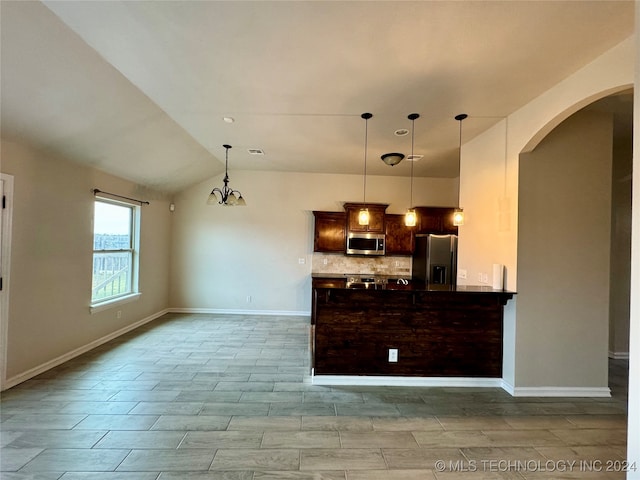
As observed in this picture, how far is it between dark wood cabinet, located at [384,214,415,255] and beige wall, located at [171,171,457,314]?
0.43m

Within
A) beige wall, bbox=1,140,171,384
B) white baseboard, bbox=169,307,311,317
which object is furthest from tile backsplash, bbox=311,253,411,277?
beige wall, bbox=1,140,171,384

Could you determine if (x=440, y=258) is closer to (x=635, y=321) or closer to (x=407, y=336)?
(x=407, y=336)

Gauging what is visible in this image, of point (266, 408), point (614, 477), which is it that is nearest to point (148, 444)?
point (266, 408)

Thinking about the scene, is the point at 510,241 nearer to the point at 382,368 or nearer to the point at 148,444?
the point at 382,368

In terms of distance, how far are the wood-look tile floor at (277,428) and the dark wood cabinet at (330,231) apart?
2.79 m

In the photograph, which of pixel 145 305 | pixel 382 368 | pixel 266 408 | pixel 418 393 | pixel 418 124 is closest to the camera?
pixel 266 408

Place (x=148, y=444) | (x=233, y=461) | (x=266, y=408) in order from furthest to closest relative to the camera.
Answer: (x=266, y=408) → (x=148, y=444) → (x=233, y=461)

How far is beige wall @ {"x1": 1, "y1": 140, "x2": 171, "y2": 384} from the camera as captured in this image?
3.05 metres

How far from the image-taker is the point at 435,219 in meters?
5.82

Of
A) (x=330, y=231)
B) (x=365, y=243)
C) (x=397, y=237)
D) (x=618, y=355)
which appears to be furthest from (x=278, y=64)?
(x=618, y=355)

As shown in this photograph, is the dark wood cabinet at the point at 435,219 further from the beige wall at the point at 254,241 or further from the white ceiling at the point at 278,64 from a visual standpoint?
the white ceiling at the point at 278,64

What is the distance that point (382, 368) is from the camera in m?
3.25

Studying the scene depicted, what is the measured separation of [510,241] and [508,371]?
138 centimetres

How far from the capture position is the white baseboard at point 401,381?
321 cm
